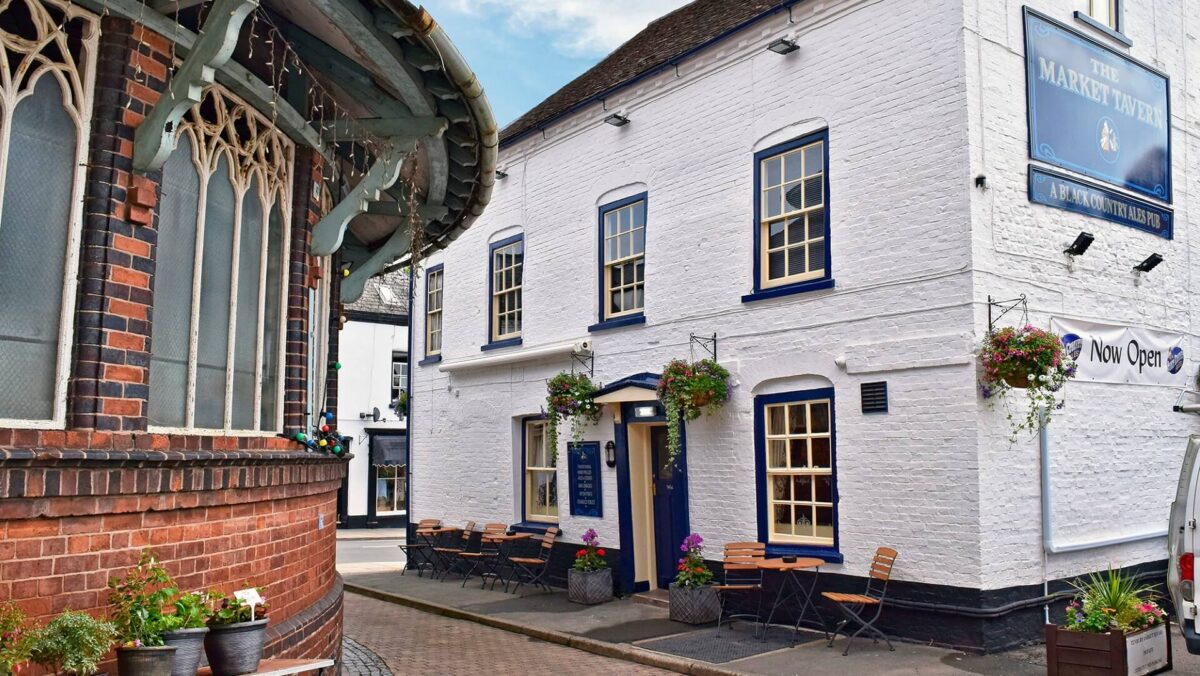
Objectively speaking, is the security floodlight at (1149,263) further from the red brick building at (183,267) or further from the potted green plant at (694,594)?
the red brick building at (183,267)

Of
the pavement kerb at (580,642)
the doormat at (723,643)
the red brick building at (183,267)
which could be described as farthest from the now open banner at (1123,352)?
the red brick building at (183,267)

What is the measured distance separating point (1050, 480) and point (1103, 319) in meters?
2.01

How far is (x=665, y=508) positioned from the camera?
13.3 m

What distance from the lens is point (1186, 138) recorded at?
A: 12.2m

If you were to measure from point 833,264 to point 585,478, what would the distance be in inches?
203

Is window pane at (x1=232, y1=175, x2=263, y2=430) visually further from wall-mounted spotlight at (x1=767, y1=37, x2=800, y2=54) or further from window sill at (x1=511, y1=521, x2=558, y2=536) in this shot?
window sill at (x1=511, y1=521, x2=558, y2=536)

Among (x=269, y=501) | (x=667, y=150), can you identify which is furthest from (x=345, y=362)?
(x=269, y=501)

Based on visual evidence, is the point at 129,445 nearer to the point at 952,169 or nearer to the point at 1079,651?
the point at 1079,651

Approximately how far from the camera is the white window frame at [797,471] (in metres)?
10.8

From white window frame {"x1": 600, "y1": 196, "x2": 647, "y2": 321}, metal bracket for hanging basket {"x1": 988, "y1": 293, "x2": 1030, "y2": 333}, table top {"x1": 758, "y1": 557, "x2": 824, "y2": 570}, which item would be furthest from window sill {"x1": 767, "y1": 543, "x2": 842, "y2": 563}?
white window frame {"x1": 600, "y1": 196, "x2": 647, "y2": 321}

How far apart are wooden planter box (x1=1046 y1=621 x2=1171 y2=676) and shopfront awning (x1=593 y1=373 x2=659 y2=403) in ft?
18.7

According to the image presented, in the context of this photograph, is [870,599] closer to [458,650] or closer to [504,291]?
[458,650]

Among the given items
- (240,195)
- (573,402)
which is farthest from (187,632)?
(573,402)

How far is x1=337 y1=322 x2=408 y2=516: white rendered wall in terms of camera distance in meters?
28.9
